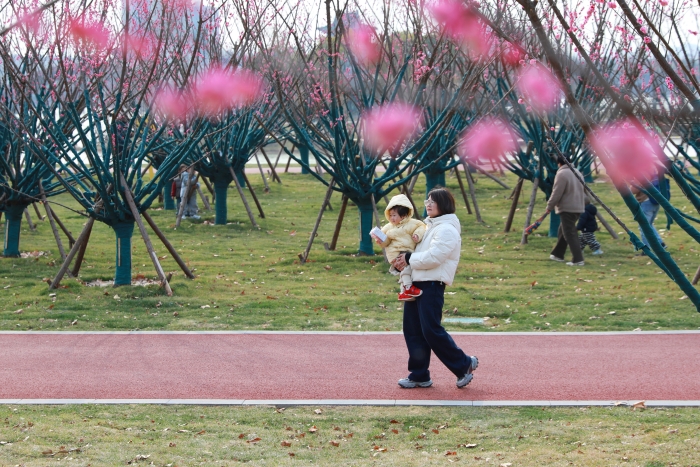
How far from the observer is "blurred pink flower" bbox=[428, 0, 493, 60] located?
447cm

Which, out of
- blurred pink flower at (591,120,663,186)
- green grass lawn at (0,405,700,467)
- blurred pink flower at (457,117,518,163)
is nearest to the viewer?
blurred pink flower at (591,120,663,186)

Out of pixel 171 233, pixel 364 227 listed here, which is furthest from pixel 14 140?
pixel 364 227

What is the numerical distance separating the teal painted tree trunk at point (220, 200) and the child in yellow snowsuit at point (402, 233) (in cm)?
1347

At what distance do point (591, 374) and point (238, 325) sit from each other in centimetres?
420

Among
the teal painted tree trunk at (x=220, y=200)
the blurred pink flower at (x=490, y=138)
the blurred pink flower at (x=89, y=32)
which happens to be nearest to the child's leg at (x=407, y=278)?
the blurred pink flower at (x=89, y=32)

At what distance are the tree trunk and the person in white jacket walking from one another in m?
13.7

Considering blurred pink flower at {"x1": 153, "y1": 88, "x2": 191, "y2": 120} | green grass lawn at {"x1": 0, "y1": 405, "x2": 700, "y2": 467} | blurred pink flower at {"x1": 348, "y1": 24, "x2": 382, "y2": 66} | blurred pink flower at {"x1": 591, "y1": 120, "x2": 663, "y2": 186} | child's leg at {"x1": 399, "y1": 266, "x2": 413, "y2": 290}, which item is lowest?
green grass lawn at {"x1": 0, "y1": 405, "x2": 700, "y2": 467}

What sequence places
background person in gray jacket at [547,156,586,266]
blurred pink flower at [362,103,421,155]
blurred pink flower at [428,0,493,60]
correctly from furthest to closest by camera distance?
blurred pink flower at [362,103,421,155] < background person in gray jacket at [547,156,586,266] < blurred pink flower at [428,0,493,60]

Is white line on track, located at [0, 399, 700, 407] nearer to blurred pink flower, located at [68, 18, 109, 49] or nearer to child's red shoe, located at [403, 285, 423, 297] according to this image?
child's red shoe, located at [403, 285, 423, 297]

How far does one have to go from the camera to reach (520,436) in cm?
588

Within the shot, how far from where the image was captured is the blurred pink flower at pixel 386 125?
14922mm

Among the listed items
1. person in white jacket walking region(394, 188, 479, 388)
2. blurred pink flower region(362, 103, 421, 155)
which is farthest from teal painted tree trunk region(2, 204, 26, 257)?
person in white jacket walking region(394, 188, 479, 388)

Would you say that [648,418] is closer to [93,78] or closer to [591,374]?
[591,374]

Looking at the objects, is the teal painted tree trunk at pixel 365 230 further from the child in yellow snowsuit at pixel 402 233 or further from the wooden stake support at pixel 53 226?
the child in yellow snowsuit at pixel 402 233
